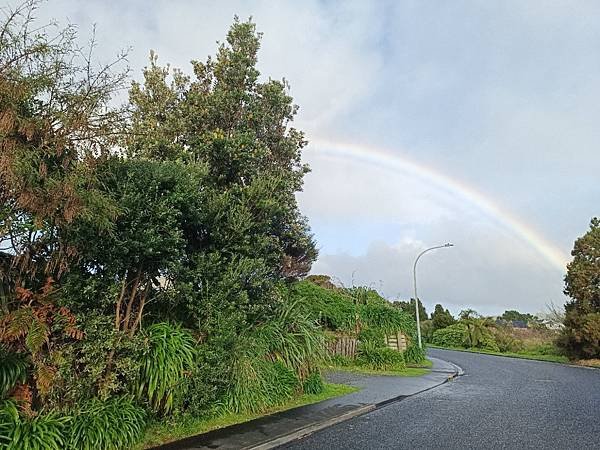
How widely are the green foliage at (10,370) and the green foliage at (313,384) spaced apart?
6845mm

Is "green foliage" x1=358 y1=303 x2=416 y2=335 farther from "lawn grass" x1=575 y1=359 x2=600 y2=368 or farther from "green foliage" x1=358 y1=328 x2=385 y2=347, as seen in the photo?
"lawn grass" x1=575 y1=359 x2=600 y2=368

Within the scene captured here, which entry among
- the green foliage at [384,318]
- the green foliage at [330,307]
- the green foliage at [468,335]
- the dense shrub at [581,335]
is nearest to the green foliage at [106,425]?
the green foliage at [330,307]

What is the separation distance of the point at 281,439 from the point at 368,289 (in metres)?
16.1

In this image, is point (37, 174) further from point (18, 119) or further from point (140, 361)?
point (140, 361)

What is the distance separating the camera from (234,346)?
8578mm

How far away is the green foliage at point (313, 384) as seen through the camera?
11414 millimetres

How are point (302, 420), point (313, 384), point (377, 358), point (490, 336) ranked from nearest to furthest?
point (302, 420) < point (313, 384) < point (377, 358) < point (490, 336)

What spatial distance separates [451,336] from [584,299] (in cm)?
2127

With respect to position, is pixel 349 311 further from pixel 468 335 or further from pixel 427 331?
pixel 427 331

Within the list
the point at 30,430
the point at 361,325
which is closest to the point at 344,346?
the point at 361,325

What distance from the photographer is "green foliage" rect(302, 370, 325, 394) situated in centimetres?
1141

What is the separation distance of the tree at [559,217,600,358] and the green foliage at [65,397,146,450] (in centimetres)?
2430

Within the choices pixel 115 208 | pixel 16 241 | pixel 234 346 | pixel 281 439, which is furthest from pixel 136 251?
pixel 281 439

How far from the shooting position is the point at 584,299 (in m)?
25.3
